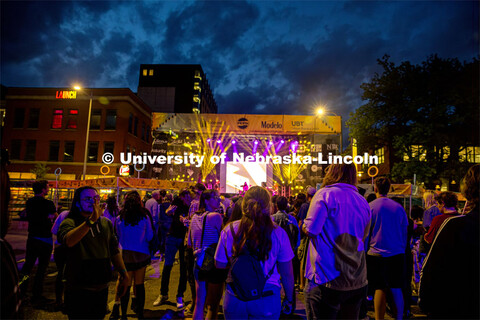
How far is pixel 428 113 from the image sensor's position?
22.5 m

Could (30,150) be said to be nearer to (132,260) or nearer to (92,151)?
(92,151)

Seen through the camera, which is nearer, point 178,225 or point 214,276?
point 214,276

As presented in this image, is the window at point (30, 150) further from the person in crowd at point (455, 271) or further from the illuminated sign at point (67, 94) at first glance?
the person in crowd at point (455, 271)

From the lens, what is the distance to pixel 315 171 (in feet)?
72.4

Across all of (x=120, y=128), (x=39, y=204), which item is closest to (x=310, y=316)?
(x=39, y=204)

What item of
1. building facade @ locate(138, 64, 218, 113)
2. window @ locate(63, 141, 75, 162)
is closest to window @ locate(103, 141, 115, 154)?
window @ locate(63, 141, 75, 162)

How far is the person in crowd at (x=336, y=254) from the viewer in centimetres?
259

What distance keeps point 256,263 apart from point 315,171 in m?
20.4

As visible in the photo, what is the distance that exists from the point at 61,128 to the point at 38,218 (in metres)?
33.0

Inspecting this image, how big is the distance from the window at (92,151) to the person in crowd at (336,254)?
34.6 m

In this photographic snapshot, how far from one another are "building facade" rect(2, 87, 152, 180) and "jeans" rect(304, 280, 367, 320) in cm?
3271

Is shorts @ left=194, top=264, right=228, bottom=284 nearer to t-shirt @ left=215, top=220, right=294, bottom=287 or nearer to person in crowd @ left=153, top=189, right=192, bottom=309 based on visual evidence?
t-shirt @ left=215, top=220, right=294, bottom=287

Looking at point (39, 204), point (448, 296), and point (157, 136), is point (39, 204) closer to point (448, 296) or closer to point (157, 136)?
point (448, 296)

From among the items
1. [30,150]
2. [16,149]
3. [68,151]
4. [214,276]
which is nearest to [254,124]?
[214,276]
